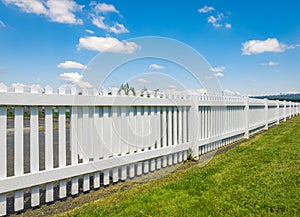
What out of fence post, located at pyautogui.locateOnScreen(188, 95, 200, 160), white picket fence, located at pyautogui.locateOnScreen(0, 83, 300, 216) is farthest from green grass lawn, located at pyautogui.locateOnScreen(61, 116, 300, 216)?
fence post, located at pyautogui.locateOnScreen(188, 95, 200, 160)

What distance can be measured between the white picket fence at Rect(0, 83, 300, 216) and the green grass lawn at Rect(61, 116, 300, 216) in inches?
19.1

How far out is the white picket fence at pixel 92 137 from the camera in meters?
2.50

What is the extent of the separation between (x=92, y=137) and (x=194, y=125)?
2675 mm

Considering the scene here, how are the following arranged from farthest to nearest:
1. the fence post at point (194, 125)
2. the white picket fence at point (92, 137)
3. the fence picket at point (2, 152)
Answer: the fence post at point (194, 125)
the white picket fence at point (92, 137)
the fence picket at point (2, 152)

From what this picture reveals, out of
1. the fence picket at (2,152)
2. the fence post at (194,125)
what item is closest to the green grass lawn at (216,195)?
the fence picket at (2,152)

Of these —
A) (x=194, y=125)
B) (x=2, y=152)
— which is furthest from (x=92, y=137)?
(x=194, y=125)

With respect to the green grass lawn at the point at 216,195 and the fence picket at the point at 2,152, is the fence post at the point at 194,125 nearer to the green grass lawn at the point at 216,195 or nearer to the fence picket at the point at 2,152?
the green grass lawn at the point at 216,195

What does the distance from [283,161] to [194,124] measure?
1859 millimetres

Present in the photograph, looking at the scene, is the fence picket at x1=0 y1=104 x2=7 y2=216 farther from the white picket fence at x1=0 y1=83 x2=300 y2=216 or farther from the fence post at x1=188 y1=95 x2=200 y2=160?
the fence post at x1=188 y1=95 x2=200 y2=160

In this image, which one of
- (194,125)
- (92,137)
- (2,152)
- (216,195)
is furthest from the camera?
(194,125)

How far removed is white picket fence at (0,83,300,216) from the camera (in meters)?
2.50

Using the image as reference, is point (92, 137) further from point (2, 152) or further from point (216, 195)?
point (216, 195)

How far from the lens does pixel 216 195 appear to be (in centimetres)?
282

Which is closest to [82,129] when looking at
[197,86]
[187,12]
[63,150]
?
[63,150]
